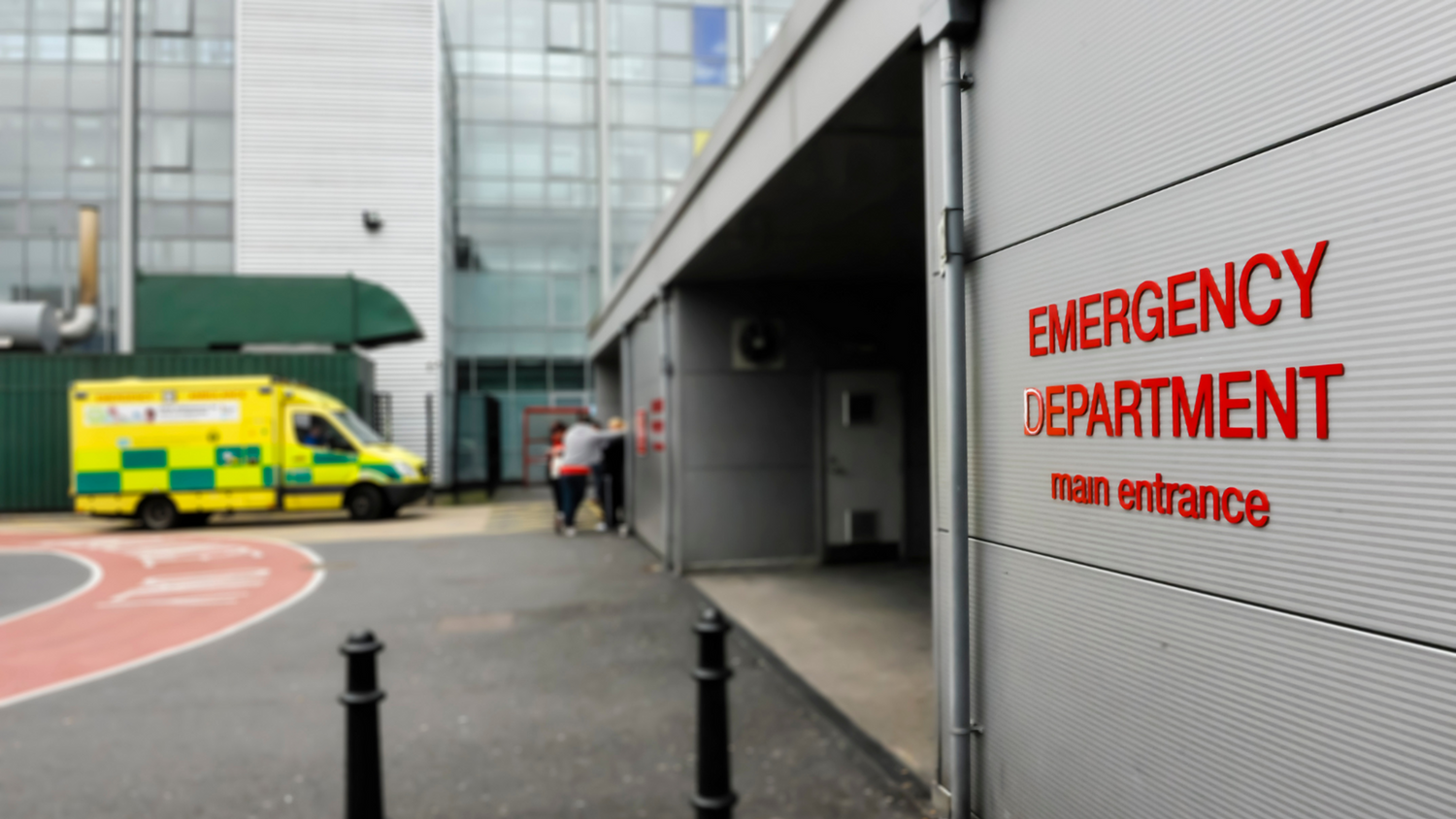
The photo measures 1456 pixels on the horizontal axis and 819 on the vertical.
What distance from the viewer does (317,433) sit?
17297mm

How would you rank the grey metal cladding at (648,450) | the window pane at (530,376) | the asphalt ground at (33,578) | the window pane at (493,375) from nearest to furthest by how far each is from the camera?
the asphalt ground at (33,578) < the grey metal cladding at (648,450) < the window pane at (493,375) < the window pane at (530,376)

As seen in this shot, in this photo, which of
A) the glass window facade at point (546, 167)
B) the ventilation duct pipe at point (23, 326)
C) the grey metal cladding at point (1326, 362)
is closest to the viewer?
the grey metal cladding at point (1326, 362)

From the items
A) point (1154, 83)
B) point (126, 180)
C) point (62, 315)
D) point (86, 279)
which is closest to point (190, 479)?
point (86, 279)

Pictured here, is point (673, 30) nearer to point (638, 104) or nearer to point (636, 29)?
point (636, 29)

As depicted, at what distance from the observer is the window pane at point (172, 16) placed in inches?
979

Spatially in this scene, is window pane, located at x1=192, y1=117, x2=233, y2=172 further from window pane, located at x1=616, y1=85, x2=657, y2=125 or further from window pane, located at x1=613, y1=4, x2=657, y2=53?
window pane, located at x1=613, y1=4, x2=657, y2=53

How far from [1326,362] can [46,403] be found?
22911 mm

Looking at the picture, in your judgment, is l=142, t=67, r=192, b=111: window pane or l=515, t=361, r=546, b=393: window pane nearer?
l=142, t=67, r=192, b=111: window pane

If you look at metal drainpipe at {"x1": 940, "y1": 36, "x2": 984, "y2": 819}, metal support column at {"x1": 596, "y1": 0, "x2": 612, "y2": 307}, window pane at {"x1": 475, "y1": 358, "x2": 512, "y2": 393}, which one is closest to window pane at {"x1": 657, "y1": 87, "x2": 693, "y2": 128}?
metal support column at {"x1": 596, "y1": 0, "x2": 612, "y2": 307}

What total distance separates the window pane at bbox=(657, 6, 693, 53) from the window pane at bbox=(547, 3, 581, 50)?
2.53 meters

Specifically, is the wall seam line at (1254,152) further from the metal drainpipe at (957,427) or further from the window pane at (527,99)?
the window pane at (527,99)

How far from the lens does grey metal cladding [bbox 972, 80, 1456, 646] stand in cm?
179

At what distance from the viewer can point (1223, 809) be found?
2287 mm

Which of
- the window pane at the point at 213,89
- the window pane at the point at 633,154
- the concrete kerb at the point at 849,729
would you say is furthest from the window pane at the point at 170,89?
the concrete kerb at the point at 849,729
